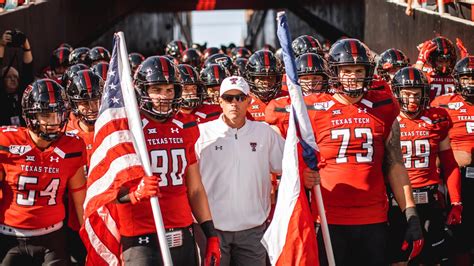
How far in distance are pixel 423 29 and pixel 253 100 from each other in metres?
7.04

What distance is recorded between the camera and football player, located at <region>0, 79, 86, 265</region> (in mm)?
7031

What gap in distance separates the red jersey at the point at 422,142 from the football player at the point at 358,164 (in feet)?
5.18

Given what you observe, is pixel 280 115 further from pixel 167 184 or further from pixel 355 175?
pixel 167 184

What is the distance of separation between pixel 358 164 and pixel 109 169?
6.27 ft

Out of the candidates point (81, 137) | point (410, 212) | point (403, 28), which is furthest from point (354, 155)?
point (403, 28)

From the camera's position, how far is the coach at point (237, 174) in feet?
24.1

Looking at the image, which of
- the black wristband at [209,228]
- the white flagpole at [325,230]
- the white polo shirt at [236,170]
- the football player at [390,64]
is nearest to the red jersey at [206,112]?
the white polo shirt at [236,170]

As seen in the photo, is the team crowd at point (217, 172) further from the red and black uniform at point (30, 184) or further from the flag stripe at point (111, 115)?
the flag stripe at point (111, 115)

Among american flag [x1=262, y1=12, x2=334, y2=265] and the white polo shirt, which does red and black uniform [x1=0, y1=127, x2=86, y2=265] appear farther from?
american flag [x1=262, y1=12, x2=334, y2=265]

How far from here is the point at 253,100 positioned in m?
9.54

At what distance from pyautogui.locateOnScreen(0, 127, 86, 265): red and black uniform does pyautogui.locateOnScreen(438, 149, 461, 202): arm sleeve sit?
11.6 ft

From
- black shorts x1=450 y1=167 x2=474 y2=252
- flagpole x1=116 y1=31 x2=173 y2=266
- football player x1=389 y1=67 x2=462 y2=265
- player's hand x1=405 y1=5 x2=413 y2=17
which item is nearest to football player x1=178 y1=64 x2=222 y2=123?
football player x1=389 y1=67 x2=462 y2=265

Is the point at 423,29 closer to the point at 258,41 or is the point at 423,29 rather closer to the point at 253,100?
the point at 253,100

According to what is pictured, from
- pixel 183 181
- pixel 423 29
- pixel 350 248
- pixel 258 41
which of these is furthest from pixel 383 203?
pixel 258 41
